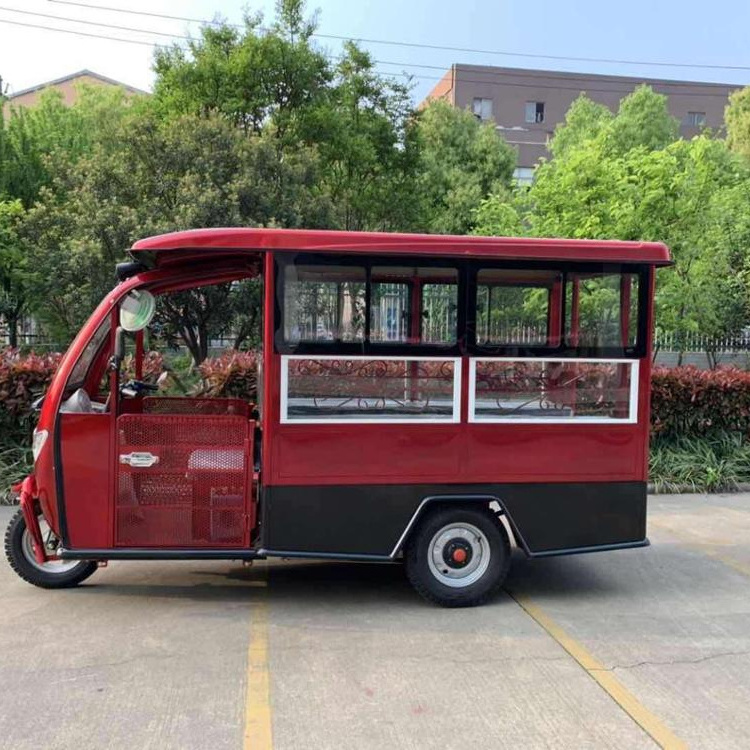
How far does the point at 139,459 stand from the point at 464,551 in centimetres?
221

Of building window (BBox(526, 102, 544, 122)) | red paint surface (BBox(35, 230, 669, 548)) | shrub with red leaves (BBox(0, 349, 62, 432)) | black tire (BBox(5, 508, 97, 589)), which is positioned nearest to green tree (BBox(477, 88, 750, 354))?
red paint surface (BBox(35, 230, 669, 548))

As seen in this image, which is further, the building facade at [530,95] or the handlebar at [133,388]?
the building facade at [530,95]

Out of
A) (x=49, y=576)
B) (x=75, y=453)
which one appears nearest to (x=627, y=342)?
(x=75, y=453)

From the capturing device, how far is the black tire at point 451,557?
5.03m

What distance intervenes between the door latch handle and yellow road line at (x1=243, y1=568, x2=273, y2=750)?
46.6 inches

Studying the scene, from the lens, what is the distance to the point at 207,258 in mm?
5195

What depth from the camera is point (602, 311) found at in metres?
5.16

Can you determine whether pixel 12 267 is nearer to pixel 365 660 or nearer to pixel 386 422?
pixel 386 422

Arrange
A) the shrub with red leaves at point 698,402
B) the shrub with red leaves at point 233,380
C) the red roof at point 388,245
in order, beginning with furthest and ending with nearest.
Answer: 1. the shrub with red leaves at point 698,402
2. the shrub with red leaves at point 233,380
3. the red roof at point 388,245

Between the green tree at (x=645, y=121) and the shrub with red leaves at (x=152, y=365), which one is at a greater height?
the green tree at (x=645, y=121)

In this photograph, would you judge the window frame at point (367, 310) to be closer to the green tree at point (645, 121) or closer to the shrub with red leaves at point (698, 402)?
the shrub with red leaves at point (698, 402)

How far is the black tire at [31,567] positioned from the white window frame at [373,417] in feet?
6.20

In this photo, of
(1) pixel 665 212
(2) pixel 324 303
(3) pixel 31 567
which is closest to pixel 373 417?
(2) pixel 324 303

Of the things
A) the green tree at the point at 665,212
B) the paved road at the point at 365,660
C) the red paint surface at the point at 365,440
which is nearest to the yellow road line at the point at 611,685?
the paved road at the point at 365,660
